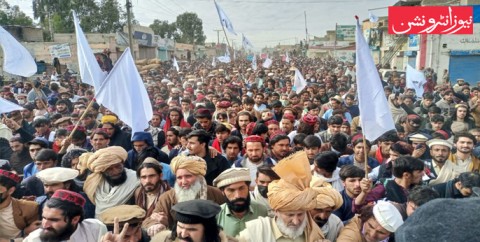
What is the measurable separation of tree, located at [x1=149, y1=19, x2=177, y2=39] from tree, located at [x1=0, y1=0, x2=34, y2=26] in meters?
23.5

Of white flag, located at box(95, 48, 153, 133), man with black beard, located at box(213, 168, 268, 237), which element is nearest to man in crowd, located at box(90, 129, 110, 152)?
white flag, located at box(95, 48, 153, 133)

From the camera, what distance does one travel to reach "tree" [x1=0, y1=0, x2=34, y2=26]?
42181 millimetres

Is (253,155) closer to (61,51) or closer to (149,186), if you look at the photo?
(149,186)

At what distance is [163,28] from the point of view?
69.4 metres

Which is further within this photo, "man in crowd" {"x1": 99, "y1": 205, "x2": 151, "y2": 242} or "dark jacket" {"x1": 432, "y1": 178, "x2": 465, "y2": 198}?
"dark jacket" {"x1": 432, "y1": 178, "x2": 465, "y2": 198}

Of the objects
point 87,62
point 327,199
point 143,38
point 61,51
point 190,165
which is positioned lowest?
point 327,199

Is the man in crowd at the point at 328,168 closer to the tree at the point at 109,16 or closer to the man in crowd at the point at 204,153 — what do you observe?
the man in crowd at the point at 204,153

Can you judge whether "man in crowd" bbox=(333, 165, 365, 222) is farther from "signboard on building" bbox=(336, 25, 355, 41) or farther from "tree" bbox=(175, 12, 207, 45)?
"tree" bbox=(175, 12, 207, 45)

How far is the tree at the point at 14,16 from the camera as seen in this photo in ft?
138

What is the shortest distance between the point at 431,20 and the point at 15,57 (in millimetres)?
16777

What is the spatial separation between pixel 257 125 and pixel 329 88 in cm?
806

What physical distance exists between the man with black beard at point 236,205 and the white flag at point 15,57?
545 centimetres

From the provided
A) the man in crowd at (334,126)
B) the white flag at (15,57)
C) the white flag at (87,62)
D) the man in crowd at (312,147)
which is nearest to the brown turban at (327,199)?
the man in crowd at (312,147)

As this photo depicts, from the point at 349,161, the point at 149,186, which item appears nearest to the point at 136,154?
the point at 149,186
